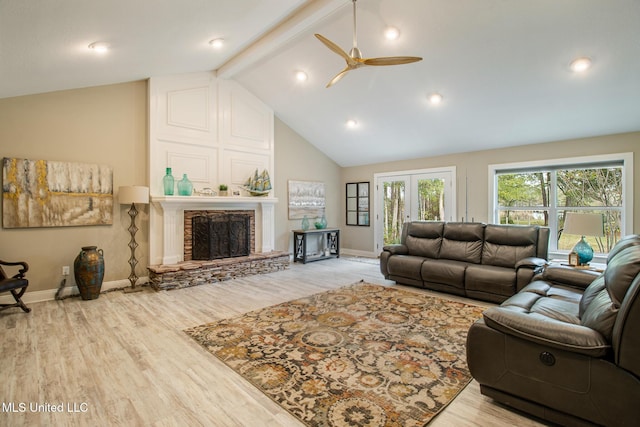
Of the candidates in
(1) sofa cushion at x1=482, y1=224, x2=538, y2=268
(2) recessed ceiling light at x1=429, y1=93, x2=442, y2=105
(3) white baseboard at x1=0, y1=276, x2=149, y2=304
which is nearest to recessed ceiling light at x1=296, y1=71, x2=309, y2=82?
(2) recessed ceiling light at x1=429, y1=93, x2=442, y2=105

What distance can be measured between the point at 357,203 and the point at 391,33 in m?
4.67

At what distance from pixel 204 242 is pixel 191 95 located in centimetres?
254

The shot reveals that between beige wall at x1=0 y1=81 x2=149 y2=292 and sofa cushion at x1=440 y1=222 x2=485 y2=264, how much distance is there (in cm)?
478

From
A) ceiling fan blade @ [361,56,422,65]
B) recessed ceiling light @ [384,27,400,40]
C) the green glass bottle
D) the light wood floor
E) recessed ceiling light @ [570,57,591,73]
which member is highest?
recessed ceiling light @ [384,27,400,40]

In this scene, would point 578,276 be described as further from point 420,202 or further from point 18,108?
point 18,108

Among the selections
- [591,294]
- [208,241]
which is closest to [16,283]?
[208,241]

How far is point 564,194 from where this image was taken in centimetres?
533

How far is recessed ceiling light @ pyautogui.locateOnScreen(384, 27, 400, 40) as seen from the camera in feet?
12.4

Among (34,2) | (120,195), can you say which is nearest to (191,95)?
(120,195)

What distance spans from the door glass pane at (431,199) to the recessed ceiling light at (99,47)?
584 cm

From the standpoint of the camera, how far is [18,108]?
3902 millimetres

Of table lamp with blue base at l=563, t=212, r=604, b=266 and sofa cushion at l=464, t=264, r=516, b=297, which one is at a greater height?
table lamp with blue base at l=563, t=212, r=604, b=266

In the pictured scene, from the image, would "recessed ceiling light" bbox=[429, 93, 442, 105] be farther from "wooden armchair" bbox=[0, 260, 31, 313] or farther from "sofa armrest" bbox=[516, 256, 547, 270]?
"wooden armchair" bbox=[0, 260, 31, 313]

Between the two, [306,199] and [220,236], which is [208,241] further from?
[306,199]
